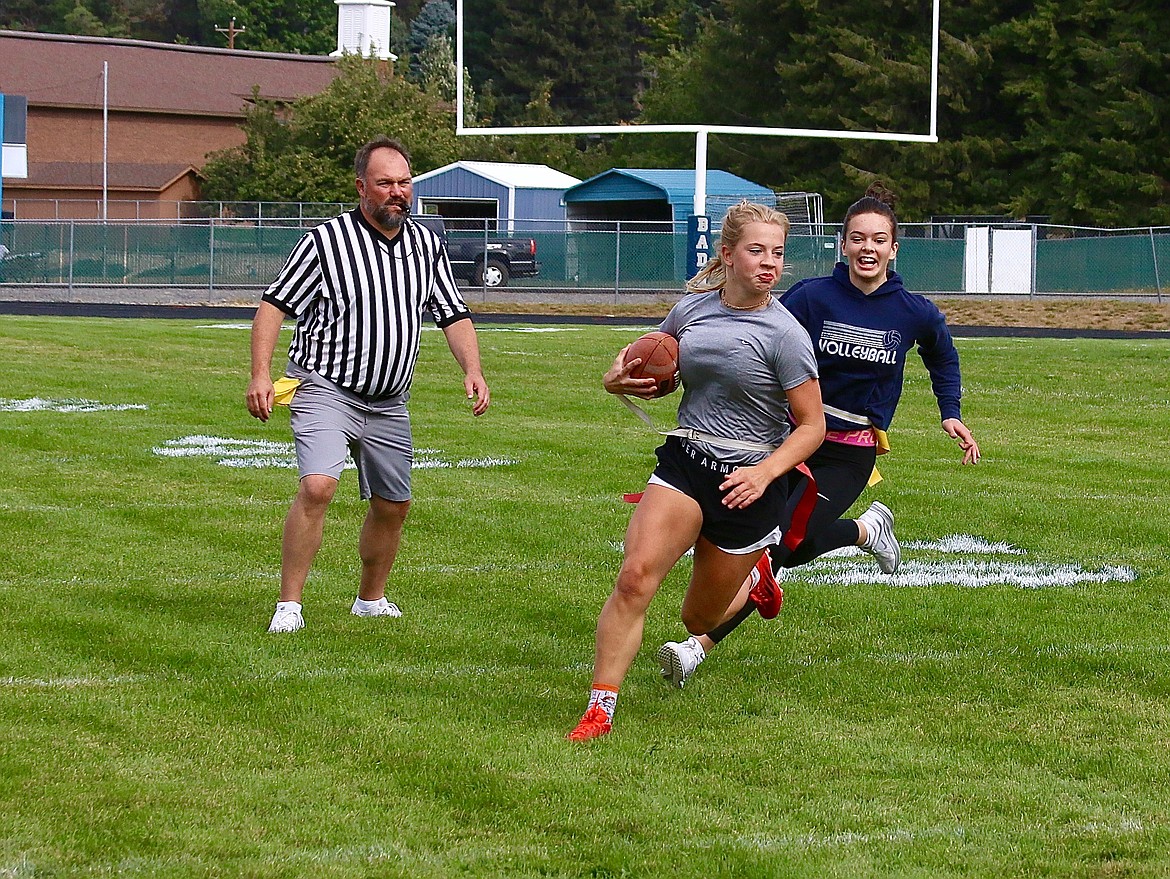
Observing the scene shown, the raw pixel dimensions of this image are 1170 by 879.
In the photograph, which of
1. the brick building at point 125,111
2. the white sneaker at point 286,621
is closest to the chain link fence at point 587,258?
the brick building at point 125,111

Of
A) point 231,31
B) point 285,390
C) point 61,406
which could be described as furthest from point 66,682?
point 231,31

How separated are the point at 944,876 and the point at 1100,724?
A: 1.51 meters

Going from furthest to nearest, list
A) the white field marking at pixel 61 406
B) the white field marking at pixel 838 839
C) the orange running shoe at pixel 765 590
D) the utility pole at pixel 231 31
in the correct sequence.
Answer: the utility pole at pixel 231 31, the white field marking at pixel 61 406, the orange running shoe at pixel 765 590, the white field marking at pixel 838 839

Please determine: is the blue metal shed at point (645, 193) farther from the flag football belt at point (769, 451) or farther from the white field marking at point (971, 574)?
the flag football belt at point (769, 451)

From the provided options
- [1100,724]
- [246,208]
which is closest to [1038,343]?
[1100,724]

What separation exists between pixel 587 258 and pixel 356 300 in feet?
98.1

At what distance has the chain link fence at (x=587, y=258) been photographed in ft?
115

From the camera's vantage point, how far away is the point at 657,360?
5098 millimetres

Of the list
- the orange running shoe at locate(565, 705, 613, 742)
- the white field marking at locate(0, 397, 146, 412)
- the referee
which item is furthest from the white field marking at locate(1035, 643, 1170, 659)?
the white field marking at locate(0, 397, 146, 412)

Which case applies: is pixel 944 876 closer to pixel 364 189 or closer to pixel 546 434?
pixel 364 189

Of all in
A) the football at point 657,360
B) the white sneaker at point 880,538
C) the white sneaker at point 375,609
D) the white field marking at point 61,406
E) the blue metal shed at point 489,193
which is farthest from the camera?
the blue metal shed at point 489,193

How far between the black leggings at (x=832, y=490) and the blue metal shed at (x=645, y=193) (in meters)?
35.2

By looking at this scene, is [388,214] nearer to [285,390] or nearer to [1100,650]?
[285,390]

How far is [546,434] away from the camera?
1271cm
